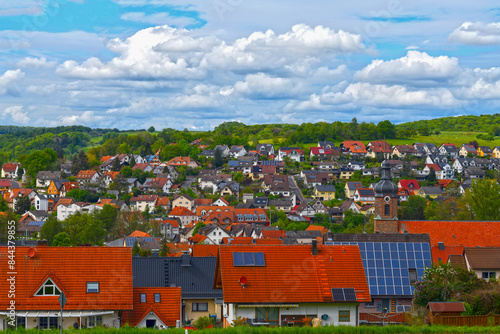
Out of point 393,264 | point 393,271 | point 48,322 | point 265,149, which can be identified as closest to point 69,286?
point 48,322

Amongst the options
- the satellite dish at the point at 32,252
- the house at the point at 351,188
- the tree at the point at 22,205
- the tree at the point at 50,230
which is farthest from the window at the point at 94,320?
the house at the point at 351,188

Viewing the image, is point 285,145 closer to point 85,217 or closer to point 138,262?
point 85,217

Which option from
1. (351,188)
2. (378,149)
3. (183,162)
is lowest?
(351,188)

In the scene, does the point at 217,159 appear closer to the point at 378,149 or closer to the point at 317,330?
the point at 378,149

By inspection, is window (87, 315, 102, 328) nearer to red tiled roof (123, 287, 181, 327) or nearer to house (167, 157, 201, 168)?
red tiled roof (123, 287, 181, 327)

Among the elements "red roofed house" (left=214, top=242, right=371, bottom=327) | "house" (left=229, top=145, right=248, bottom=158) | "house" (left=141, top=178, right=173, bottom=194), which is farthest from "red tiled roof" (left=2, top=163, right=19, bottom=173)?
"red roofed house" (left=214, top=242, right=371, bottom=327)

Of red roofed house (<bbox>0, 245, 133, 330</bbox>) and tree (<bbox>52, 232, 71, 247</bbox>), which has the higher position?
tree (<bbox>52, 232, 71, 247</bbox>)
